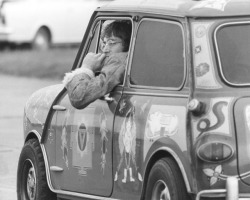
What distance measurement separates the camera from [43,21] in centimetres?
2670

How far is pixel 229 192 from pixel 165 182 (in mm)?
528

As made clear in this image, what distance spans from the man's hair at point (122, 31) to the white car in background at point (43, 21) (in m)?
18.0

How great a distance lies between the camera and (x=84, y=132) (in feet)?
26.6

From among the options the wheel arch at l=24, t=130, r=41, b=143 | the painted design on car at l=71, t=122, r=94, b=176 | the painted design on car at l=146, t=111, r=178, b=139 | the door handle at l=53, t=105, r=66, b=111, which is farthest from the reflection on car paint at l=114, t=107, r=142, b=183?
the wheel arch at l=24, t=130, r=41, b=143

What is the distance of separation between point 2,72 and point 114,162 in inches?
615

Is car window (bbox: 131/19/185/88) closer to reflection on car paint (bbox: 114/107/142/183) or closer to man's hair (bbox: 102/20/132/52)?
reflection on car paint (bbox: 114/107/142/183)

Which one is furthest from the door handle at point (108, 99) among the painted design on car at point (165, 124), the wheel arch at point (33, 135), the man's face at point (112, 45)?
the wheel arch at point (33, 135)

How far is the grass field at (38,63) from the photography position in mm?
21875

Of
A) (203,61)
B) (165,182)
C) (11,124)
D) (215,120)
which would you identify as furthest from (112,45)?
(11,124)

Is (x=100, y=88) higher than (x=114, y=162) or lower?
higher

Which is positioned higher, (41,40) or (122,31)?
(41,40)

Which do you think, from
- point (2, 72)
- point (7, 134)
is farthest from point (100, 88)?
point (2, 72)

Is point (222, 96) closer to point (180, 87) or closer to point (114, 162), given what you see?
point (180, 87)

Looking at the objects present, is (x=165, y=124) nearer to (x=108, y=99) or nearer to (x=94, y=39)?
(x=108, y=99)
